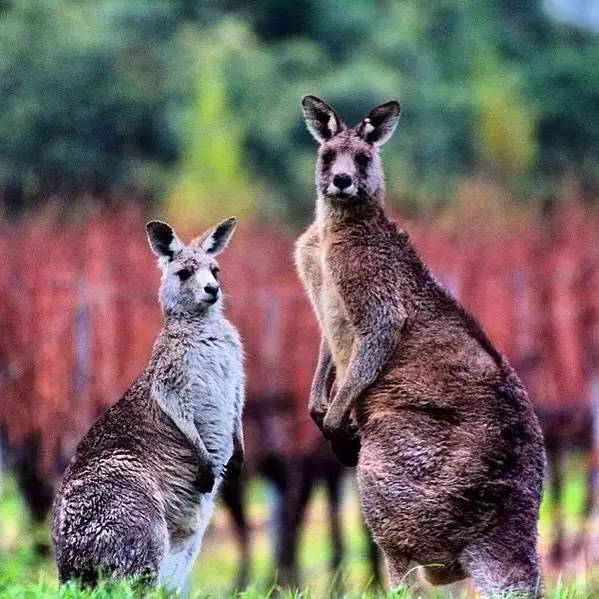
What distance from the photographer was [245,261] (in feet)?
57.4

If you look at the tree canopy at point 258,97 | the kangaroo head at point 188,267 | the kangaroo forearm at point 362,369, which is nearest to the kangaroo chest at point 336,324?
the kangaroo forearm at point 362,369

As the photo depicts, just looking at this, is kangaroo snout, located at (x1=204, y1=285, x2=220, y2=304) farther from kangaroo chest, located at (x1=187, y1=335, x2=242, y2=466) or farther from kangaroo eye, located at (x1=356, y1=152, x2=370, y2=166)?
kangaroo eye, located at (x1=356, y1=152, x2=370, y2=166)

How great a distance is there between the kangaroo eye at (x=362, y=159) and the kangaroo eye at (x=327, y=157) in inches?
Result: 4.1

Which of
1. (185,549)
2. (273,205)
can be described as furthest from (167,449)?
(273,205)

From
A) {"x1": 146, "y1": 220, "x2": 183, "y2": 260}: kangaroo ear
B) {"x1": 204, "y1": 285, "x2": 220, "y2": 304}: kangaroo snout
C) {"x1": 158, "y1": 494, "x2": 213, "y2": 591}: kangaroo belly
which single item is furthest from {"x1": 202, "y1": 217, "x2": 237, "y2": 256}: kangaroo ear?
{"x1": 158, "y1": 494, "x2": 213, "y2": 591}: kangaroo belly

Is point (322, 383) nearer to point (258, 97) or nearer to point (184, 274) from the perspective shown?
point (184, 274)

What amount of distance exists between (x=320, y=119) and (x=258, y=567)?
9898 mm

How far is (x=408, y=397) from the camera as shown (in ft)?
21.4

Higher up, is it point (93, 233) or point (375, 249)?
point (93, 233)

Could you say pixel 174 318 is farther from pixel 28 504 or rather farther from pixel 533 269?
pixel 533 269

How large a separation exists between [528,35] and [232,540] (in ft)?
101

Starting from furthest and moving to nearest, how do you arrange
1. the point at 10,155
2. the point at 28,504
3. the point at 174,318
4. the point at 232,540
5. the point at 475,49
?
the point at 475,49 < the point at 10,155 < the point at 232,540 < the point at 28,504 < the point at 174,318

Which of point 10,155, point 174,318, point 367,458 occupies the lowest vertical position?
point 367,458

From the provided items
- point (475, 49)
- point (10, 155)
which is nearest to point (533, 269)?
point (10, 155)
